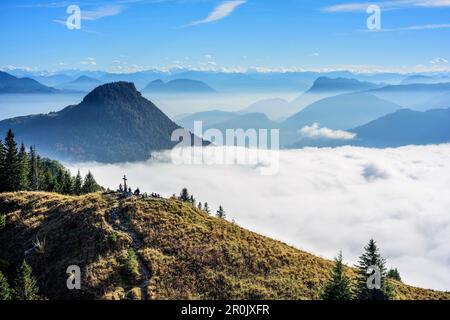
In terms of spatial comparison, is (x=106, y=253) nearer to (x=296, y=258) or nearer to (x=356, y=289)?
(x=296, y=258)

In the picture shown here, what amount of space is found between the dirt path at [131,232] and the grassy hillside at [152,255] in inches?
5.1

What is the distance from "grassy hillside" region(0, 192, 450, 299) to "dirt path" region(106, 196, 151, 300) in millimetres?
129

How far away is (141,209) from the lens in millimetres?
65438

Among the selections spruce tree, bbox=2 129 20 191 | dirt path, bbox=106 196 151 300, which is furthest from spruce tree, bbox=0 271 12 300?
spruce tree, bbox=2 129 20 191

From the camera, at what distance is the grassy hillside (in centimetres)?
5091

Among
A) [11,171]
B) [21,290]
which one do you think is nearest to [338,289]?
[21,290]

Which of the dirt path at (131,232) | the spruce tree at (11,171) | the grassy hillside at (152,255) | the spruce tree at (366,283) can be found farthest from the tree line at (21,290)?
the spruce tree at (11,171)

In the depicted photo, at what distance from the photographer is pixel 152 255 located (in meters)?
55.5

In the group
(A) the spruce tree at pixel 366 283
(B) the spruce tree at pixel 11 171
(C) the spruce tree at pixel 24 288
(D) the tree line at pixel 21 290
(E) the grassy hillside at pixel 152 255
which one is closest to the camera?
(D) the tree line at pixel 21 290

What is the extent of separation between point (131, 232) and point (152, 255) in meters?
6.37

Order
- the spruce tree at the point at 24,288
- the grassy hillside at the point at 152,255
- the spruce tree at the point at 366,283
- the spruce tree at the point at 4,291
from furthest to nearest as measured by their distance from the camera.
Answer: the grassy hillside at the point at 152,255 → the spruce tree at the point at 366,283 → the spruce tree at the point at 24,288 → the spruce tree at the point at 4,291

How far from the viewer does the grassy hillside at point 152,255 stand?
50906mm

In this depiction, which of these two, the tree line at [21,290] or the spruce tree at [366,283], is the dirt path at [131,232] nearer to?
the tree line at [21,290]
